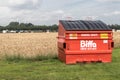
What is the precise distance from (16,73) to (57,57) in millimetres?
4634

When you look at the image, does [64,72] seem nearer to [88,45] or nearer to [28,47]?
[88,45]

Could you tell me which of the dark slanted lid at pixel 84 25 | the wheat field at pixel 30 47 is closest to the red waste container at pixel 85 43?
the dark slanted lid at pixel 84 25

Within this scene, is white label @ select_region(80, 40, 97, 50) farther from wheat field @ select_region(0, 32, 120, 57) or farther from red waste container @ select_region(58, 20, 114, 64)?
wheat field @ select_region(0, 32, 120, 57)

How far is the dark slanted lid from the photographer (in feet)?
42.0

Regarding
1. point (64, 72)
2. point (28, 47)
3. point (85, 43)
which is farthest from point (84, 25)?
point (28, 47)

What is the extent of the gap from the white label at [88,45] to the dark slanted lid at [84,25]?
55cm

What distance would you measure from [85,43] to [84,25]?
888 millimetres

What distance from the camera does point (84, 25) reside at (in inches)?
516

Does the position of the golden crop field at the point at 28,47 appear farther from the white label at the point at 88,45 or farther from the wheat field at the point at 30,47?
the white label at the point at 88,45

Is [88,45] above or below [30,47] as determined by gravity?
above

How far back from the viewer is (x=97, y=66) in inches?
460

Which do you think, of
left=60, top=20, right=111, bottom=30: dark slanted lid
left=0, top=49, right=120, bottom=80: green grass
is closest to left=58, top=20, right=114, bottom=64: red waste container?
left=60, top=20, right=111, bottom=30: dark slanted lid

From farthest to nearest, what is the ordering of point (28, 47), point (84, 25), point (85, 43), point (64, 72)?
point (28, 47), point (84, 25), point (85, 43), point (64, 72)

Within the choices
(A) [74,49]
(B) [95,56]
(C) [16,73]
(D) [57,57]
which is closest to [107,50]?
(B) [95,56]
